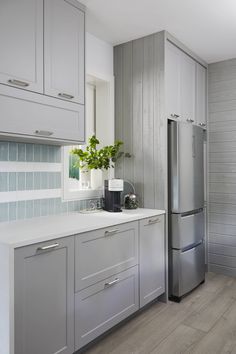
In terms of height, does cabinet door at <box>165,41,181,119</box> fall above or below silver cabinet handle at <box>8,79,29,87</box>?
above

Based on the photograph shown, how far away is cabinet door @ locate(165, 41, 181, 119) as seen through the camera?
2.80m

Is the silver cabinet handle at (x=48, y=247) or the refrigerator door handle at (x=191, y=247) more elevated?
the silver cabinet handle at (x=48, y=247)

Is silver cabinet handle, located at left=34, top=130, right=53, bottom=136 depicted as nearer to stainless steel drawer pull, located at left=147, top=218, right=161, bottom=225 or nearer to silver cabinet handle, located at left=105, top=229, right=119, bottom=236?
silver cabinet handle, located at left=105, top=229, right=119, bottom=236

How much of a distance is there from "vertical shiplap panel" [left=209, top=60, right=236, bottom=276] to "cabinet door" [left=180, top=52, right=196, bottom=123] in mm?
430

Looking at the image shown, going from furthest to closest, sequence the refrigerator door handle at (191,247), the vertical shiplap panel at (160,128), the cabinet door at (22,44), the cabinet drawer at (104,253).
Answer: the refrigerator door handle at (191,247)
the vertical shiplap panel at (160,128)
the cabinet drawer at (104,253)
the cabinet door at (22,44)

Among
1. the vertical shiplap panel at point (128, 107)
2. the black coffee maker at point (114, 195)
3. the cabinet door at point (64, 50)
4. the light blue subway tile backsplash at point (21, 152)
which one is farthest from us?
the vertical shiplap panel at point (128, 107)

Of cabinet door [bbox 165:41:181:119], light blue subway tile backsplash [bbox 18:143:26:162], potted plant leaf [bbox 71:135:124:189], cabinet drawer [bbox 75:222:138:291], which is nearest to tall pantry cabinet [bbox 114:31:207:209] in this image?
cabinet door [bbox 165:41:181:119]

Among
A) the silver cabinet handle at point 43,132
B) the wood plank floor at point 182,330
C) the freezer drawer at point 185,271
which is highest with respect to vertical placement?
the silver cabinet handle at point 43,132

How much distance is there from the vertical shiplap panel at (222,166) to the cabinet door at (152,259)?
1.09 metres

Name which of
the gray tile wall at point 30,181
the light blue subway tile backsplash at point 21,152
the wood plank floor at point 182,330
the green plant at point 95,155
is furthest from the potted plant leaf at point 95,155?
the wood plank floor at point 182,330

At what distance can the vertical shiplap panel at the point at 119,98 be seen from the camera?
10.0ft

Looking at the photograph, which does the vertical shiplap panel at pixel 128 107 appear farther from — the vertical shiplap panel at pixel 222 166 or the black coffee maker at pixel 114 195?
the vertical shiplap panel at pixel 222 166

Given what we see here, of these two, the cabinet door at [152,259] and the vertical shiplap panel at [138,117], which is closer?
the cabinet door at [152,259]

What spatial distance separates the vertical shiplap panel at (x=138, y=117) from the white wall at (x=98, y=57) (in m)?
0.27
